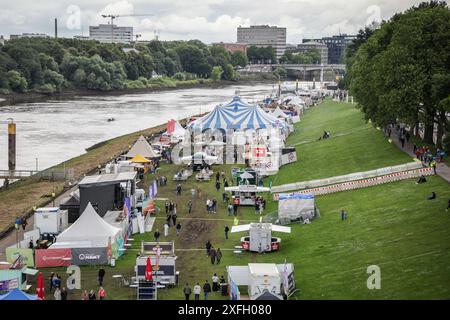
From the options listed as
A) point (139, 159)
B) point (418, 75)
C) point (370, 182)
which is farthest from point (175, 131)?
point (370, 182)

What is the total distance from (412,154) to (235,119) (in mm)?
19578

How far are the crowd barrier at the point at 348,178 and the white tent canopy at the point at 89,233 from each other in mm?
17080

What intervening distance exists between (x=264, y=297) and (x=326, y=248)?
893cm

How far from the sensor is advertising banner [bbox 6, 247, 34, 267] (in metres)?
30.9

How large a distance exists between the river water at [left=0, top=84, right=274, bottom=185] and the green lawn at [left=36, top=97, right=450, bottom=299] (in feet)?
96.2

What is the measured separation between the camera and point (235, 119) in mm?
66875

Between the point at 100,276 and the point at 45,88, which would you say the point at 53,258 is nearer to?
the point at 100,276

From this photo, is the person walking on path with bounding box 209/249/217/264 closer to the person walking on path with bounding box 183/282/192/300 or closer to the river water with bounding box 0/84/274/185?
the person walking on path with bounding box 183/282/192/300

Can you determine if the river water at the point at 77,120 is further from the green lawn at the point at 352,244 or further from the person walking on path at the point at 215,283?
the person walking on path at the point at 215,283

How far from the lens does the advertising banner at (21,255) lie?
101 ft

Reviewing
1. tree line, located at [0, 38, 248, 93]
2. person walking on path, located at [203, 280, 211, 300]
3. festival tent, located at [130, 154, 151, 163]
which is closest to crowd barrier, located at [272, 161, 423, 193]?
festival tent, located at [130, 154, 151, 163]

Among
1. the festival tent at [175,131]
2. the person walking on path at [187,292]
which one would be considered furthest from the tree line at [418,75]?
the person walking on path at [187,292]
